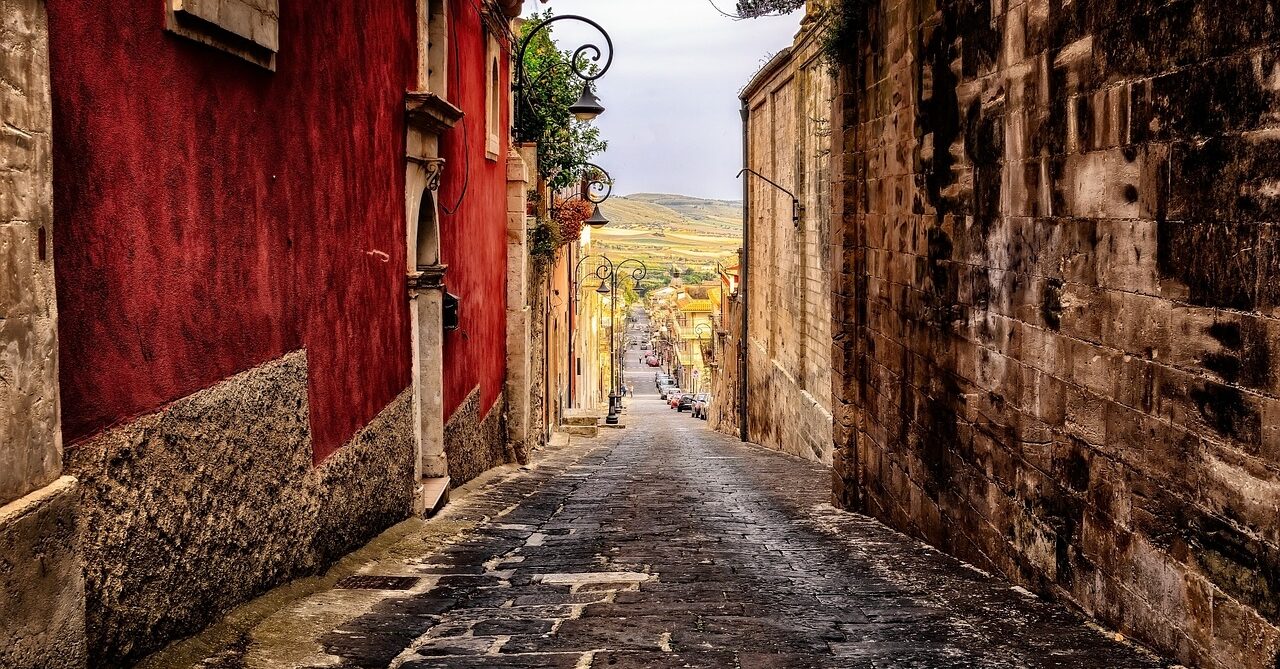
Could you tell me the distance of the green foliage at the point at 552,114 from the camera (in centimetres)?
1825

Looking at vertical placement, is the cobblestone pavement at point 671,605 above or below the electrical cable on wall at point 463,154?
below

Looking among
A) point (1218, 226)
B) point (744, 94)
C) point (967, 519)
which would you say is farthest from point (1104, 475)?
point (744, 94)

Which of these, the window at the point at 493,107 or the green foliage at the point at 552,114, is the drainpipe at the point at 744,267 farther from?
the window at the point at 493,107

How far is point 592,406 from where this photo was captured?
140 feet

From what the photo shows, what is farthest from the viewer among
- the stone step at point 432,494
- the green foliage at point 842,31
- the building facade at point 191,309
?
the green foliage at point 842,31

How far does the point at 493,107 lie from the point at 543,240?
4587mm

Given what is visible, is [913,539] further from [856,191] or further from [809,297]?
[809,297]

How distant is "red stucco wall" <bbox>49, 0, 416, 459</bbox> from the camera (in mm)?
3664

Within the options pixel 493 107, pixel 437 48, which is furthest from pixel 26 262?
pixel 493 107

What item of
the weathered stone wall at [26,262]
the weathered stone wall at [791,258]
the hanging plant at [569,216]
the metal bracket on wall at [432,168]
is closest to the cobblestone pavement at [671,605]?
the weathered stone wall at [26,262]

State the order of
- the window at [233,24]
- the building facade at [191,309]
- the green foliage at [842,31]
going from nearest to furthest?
the building facade at [191,309] < the window at [233,24] < the green foliage at [842,31]

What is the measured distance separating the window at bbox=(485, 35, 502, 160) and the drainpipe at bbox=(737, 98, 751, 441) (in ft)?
33.4

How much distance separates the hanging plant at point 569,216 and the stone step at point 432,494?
10.9 meters

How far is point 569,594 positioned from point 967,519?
2521 millimetres
